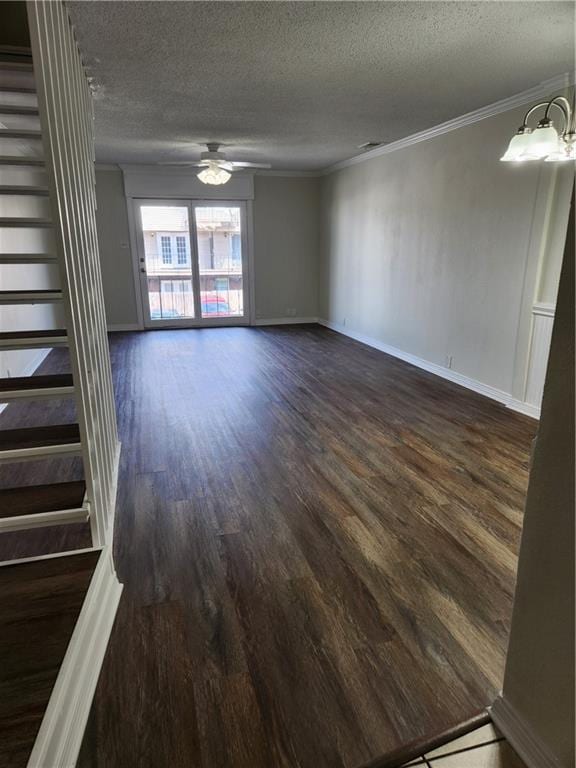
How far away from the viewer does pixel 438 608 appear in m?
1.82

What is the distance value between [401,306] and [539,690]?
4.82 metres

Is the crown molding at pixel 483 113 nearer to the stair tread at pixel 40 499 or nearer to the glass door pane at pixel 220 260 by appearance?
the glass door pane at pixel 220 260

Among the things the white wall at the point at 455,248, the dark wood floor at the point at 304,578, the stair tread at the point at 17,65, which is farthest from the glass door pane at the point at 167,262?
the stair tread at the point at 17,65

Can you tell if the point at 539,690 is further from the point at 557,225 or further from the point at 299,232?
the point at 299,232

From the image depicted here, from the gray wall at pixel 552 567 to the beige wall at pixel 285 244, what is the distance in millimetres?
7207

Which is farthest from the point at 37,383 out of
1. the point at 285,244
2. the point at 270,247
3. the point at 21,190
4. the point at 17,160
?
the point at 285,244

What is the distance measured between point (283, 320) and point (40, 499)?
6622mm

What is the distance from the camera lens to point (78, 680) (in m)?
1.38

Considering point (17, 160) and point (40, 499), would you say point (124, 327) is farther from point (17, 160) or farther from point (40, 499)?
point (40, 499)

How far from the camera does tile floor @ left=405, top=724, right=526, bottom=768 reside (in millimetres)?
1251

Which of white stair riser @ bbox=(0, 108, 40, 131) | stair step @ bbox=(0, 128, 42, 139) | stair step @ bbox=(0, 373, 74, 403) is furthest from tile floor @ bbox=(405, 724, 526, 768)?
white stair riser @ bbox=(0, 108, 40, 131)

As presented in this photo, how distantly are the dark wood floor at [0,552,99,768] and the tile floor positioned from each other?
38.9 inches

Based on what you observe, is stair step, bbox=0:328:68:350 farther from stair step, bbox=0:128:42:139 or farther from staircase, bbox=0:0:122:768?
stair step, bbox=0:128:42:139

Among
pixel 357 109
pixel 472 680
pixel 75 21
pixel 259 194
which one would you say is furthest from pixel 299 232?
pixel 472 680
